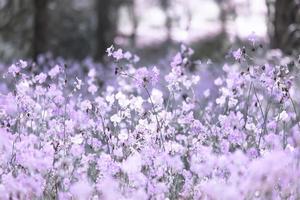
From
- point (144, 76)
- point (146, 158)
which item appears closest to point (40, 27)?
point (144, 76)

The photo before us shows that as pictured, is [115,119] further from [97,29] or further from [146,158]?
[97,29]

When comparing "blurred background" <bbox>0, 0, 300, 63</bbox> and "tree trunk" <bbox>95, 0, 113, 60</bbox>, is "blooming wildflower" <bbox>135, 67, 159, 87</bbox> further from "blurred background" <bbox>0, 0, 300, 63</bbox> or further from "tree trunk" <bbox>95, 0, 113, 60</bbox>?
"tree trunk" <bbox>95, 0, 113, 60</bbox>

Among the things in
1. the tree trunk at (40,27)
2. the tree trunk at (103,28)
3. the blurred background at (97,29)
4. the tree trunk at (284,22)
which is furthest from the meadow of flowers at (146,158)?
the tree trunk at (103,28)

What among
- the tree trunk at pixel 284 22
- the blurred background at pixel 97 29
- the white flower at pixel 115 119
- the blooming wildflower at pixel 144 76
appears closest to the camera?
the blooming wildflower at pixel 144 76

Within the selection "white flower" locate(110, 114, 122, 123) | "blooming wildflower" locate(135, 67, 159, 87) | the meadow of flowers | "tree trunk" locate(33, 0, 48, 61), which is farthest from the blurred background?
"white flower" locate(110, 114, 122, 123)

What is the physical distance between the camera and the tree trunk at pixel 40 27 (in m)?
11.1

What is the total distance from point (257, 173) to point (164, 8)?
24430 millimetres

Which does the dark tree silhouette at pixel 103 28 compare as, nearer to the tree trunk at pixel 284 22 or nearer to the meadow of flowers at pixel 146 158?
the tree trunk at pixel 284 22

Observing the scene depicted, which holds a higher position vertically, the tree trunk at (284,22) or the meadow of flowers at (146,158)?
the tree trunk at (284,22)

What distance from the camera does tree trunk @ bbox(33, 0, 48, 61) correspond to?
1107 centimetres

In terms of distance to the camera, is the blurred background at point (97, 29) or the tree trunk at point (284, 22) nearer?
the tree trunk at point (284, 22)

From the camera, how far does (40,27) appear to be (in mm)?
11156

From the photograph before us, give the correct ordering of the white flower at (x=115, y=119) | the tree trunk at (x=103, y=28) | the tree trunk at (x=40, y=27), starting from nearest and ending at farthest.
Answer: the white flower at (x=115, y=119) → the tree trunk at (x=40, y=27) → the tree trunk at (x=103, y=28)

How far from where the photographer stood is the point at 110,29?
15.8 meters
